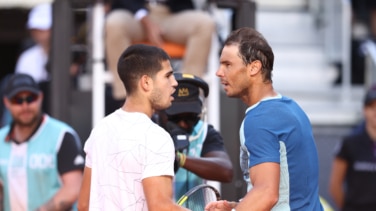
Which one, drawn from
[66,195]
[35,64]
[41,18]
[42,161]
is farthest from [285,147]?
[41,18]

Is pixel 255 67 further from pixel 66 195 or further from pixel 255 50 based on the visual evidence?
pixel 66 195

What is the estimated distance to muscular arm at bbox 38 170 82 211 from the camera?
703cm

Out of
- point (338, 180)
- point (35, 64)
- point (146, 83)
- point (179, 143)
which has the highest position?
point (146, 83)

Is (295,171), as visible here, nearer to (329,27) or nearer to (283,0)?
(329,27)

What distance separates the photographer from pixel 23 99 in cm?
737

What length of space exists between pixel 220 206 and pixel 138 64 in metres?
0.78

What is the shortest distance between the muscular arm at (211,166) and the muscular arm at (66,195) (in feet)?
4.52

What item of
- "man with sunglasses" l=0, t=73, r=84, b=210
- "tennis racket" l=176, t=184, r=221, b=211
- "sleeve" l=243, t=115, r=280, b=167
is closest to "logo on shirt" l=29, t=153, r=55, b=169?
"man with sunglasses" l=0, t=73, r=84, b=210

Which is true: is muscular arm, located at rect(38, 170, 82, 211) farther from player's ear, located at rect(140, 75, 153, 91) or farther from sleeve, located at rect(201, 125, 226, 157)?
player's ear, located at rect(140, 75, 153, 91)

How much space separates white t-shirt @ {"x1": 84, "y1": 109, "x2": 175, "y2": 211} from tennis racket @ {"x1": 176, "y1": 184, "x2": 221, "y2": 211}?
0.39m

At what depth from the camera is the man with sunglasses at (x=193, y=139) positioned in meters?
5.66

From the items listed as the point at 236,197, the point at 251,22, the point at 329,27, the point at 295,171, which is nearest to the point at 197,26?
the point at 251,22

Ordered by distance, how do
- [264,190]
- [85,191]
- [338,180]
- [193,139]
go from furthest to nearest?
1. [338,180]
2. [193,139]
3. [85,191]
4. [264,190]

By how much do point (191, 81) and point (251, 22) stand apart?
1.71 metres
